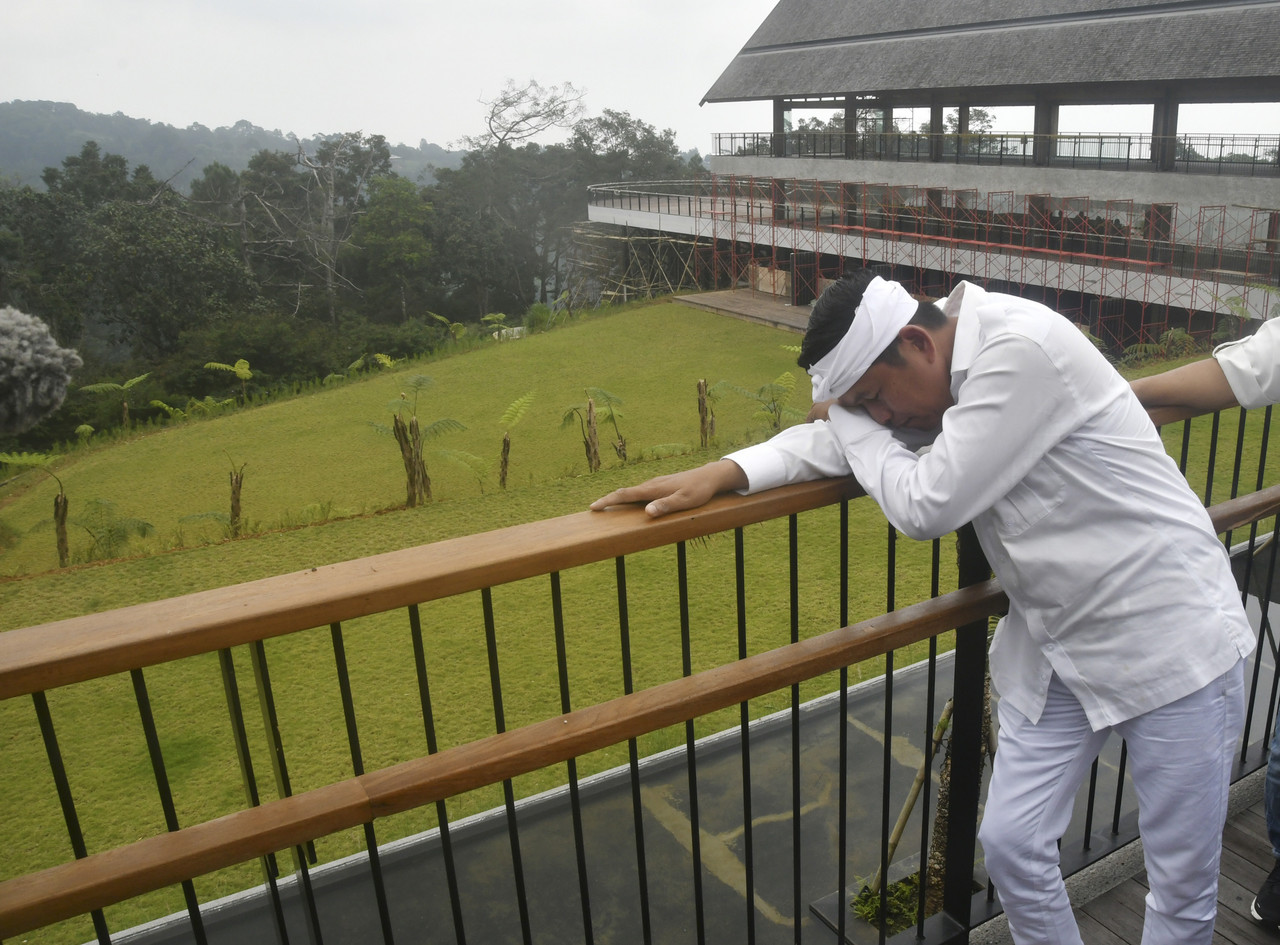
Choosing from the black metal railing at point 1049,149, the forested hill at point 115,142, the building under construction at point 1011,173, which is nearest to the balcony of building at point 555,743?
the building under construction at point 1011,173

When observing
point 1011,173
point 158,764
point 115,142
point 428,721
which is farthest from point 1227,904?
point 115,142

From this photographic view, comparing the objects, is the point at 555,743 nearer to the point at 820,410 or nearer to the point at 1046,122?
the point at 820,410

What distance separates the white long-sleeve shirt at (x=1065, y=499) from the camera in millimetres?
1327

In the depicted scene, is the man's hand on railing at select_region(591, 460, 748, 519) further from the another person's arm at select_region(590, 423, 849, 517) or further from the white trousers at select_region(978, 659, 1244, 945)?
the white trousers at select_region(978, 659, 1244, 945)

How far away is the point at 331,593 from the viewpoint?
1.17 metres

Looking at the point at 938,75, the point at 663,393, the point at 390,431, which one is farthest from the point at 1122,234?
the point at 390,431

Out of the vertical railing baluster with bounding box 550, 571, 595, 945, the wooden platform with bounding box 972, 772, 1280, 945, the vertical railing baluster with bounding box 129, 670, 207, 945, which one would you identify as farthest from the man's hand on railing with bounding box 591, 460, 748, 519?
the wooden platform with bounding box 972, 772, 1280, 945

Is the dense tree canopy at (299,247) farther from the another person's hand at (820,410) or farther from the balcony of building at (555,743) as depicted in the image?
the another person's hand at (820,410)

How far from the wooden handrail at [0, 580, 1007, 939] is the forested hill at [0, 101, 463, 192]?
4463cm

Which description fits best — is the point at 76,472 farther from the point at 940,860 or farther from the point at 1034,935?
the point at 1034,935

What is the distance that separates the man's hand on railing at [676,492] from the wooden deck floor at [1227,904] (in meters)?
1.28

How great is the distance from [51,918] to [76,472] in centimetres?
1153

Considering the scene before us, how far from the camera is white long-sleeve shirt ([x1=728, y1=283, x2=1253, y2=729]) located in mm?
1327

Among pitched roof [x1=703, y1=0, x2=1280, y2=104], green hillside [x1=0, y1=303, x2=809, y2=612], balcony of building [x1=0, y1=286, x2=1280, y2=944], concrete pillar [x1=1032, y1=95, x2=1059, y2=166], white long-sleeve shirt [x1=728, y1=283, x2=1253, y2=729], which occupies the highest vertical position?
pitched roof [x1=703, y1=0, x2=1280, y2=104]
